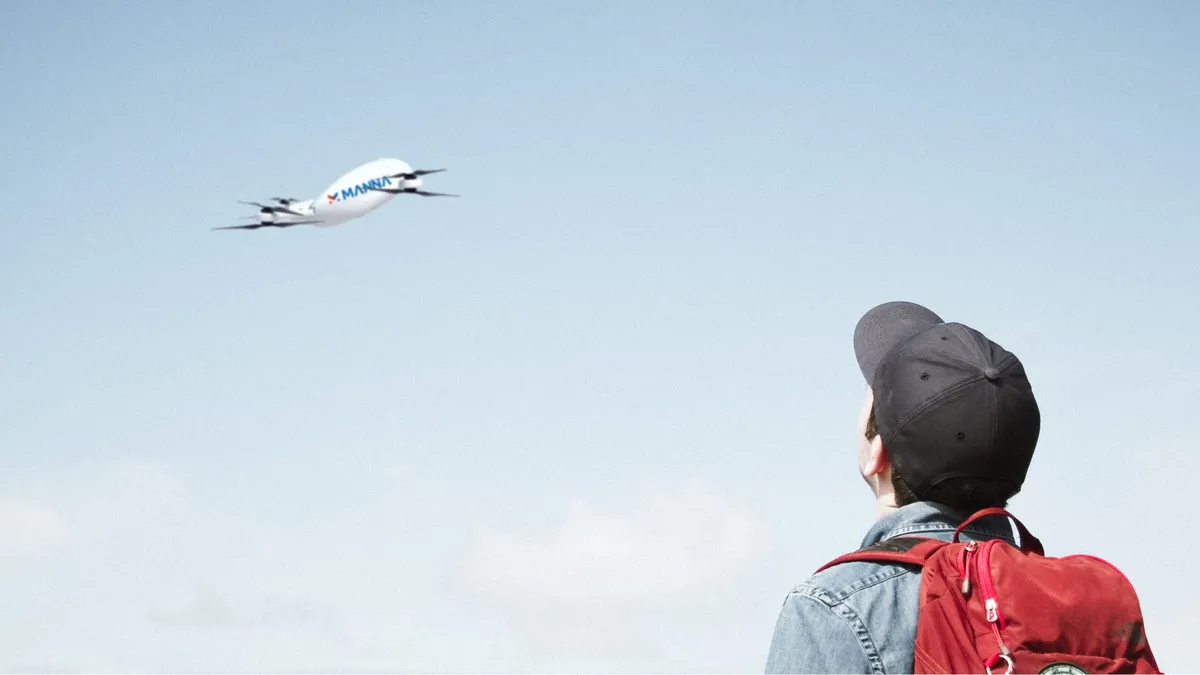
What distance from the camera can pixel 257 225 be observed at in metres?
37.3

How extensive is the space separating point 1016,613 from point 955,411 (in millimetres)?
1115

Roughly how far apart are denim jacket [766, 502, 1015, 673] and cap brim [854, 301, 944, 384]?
1.77 metres

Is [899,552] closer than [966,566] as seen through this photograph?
No

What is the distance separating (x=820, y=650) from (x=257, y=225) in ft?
113

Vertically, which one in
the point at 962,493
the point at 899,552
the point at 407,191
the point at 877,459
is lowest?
the point at 899,552

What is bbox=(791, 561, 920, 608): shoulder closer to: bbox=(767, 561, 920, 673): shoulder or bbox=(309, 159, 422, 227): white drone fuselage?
bbox=(767, 561, 920, 673): shoulder

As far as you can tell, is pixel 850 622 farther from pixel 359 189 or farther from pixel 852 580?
pixel 359 189

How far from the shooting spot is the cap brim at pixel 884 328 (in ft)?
25.0

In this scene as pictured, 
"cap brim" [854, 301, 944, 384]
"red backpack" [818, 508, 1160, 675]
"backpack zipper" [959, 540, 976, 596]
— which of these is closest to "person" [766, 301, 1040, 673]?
"red backpack" [818, 508, 1160, 675]

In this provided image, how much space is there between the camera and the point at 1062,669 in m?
5.98

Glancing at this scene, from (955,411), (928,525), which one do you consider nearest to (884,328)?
(955,411)

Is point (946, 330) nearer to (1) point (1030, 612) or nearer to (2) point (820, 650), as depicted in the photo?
(1) point (1030, 612)

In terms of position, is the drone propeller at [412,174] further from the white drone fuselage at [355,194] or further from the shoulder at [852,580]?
the shoulder at [852,580]

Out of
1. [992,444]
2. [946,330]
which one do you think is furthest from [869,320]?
[992,444]
